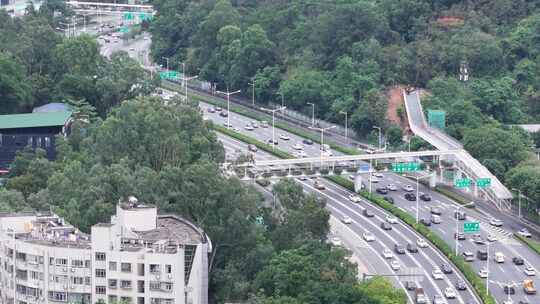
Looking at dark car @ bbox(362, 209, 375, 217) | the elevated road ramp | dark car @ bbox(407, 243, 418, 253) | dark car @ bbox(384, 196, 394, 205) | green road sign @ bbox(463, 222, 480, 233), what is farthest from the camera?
the elevated road ramp

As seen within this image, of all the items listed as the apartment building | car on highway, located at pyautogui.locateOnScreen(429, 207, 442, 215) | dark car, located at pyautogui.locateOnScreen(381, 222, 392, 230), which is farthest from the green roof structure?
the apartment building

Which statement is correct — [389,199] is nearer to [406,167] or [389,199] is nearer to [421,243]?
[406,167]

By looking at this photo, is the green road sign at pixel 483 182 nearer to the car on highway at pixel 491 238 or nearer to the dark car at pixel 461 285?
the car on highway at pixel 491 238

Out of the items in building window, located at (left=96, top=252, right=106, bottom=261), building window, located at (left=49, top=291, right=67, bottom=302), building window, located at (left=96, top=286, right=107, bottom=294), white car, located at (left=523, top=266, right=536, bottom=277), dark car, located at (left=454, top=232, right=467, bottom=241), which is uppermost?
building window, located at (left=96, top=252, right=106, bottom=261)

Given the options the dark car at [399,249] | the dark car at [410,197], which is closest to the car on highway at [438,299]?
the dark car at [399,249]

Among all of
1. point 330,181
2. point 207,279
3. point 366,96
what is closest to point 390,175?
point 330,181

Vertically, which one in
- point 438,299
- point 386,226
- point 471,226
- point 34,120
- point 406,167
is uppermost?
point 34,120

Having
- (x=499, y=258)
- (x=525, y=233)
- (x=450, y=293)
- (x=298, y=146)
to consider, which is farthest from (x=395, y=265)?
(x=298, y=146)

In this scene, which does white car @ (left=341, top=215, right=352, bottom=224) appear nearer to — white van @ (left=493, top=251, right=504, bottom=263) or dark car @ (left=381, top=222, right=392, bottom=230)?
dark car @ (left=381, top=222, right=392, bottom=230)
